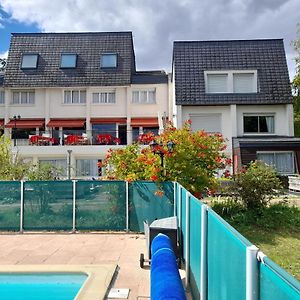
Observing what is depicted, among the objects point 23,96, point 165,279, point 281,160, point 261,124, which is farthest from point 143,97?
point 165,279

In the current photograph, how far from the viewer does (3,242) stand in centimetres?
1235

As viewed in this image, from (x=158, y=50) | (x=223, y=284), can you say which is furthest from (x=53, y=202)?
(x=158, y=50)

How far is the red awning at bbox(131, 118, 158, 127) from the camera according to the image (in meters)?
35.9

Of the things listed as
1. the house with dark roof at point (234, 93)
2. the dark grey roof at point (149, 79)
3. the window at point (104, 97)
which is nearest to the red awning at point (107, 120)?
the window at point (104, 97)

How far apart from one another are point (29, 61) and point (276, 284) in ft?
130

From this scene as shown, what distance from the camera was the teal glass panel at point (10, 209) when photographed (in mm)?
14023

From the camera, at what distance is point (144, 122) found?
119 feet

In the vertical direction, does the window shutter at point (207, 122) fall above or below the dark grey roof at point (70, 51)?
below

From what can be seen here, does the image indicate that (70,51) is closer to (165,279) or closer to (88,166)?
(88,166)

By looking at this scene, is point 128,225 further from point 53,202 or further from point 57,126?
point 57,126

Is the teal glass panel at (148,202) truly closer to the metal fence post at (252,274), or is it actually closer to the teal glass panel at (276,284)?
the metal fence post at (252,274)

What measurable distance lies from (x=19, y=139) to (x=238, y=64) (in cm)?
2152

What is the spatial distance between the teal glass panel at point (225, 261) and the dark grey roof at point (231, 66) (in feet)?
93.7

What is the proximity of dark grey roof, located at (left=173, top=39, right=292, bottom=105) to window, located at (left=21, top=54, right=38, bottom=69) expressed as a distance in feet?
46.7
